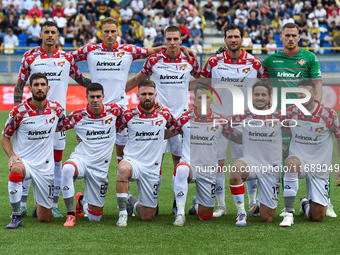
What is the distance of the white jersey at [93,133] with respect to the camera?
6.86 metres

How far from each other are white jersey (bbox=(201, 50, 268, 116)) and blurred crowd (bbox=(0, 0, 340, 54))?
551 inches

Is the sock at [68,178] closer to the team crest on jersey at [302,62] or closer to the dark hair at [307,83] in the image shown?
the dark hair at [307,83]

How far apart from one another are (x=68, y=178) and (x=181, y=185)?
4.37 feet

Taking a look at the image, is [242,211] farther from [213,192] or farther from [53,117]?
[53,117]

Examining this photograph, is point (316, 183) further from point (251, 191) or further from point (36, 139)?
point (36, 139)

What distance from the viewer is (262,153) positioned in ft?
22.6

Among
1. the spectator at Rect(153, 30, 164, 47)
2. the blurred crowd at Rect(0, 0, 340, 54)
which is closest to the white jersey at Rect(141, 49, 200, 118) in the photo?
the blurred crowd at Rect(0, 0, 340, 54)

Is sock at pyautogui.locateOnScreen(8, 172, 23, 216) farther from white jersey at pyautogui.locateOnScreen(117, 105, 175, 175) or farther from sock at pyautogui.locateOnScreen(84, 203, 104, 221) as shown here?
white jersey at pyautogui.locateOnScreen(117, 105, 175, 175)

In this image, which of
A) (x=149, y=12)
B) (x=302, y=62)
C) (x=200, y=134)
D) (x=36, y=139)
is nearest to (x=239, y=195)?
(x=200, y=134)

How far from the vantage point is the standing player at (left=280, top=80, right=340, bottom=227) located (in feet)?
22.2

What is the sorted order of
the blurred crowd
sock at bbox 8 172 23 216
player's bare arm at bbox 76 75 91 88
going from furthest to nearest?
1. the blurred crowd
2. player's bare arm at bbox 76 75 91 88
3. sock at bbox 8 172 23 216

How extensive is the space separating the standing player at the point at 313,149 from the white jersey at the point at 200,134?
0.82 m

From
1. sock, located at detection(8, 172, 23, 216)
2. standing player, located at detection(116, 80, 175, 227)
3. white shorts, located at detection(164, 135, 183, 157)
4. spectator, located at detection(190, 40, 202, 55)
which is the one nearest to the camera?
sock, located at detection(8, 172, 23, 216)

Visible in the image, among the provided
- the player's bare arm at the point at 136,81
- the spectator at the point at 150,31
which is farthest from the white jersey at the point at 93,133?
the spectator at the point at 150,31
